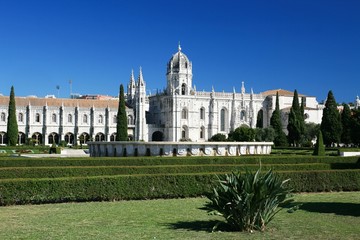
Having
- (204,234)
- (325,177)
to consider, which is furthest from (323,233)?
(325,177)

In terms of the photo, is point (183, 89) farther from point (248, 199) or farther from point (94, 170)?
point (248, 199)

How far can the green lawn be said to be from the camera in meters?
10.8

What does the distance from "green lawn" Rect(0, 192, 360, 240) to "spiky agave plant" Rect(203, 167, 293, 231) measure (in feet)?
1.03

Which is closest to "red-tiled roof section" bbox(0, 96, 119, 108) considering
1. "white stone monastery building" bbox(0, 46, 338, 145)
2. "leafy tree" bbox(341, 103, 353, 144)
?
"white stone monastery building" bbox(0, 46, 338, 145)

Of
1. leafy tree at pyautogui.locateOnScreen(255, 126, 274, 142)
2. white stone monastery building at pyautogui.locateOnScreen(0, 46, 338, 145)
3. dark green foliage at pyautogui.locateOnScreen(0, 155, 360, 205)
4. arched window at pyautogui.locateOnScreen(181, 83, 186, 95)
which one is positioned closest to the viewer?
dark green foliage at pyautogui.locateOnScreen(0, 155, 360, 205)

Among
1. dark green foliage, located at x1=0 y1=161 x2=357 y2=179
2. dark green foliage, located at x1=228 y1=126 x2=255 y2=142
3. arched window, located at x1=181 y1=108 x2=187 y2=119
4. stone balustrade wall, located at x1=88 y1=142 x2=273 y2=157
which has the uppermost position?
arched window, located at x1=181 y1=108 x2=187 y2=119

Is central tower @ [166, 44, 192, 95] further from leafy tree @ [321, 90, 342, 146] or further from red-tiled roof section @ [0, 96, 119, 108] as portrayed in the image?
leafy tree @ [321, 90, 342, 146]

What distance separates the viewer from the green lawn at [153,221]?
10789mm

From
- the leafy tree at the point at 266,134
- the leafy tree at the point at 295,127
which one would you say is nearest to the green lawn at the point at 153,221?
the leafy tree at the point at 295,127

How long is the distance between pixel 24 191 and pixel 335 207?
9734 mm

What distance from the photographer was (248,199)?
10.8 meters

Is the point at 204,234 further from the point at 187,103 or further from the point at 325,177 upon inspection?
the point at 187,103

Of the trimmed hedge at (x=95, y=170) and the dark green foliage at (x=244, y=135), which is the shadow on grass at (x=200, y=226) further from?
the dark green foliage at (x=244, y=135)

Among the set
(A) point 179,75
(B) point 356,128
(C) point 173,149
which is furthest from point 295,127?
(C) point 173,149
